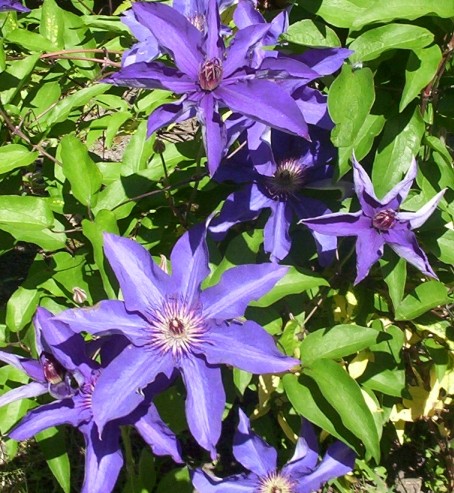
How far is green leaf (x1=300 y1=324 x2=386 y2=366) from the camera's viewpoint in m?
1.06

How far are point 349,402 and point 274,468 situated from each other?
29 centimetres

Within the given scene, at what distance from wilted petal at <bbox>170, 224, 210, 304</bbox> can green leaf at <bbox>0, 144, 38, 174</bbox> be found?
376mm

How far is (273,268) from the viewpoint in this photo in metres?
0.91

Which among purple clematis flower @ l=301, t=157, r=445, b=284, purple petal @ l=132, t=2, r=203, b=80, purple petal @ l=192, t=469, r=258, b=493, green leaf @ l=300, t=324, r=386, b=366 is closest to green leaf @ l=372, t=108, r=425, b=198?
purple clematis flower @ l=301, t=157, r=445, b=284

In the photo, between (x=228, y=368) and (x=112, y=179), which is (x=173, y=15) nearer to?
(x=112, y=179)

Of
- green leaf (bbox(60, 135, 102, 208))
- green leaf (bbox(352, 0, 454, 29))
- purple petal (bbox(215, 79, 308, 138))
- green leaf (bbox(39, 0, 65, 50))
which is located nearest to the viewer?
purple petal (bbox(215, 79, 308, 138))

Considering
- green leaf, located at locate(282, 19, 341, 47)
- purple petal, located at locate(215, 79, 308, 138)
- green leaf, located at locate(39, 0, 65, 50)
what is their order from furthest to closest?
green leaf, located at locate(39, 0, 65, 50) → green leaf, located at locate(282, 19, 341, 47) → purple petal, located at locate(215, 79, 308, 138)

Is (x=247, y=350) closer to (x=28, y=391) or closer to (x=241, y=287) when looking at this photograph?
(x=241, y=287)

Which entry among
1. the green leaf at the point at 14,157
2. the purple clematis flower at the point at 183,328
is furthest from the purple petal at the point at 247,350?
the green leaf at the point at 14,157

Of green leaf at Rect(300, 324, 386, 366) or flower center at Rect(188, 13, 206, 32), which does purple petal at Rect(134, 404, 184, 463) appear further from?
flower center at Rect(188, 13, 206, 32)

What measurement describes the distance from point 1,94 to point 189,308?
653 millimetres

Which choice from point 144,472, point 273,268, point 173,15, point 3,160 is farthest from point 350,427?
point 3,160

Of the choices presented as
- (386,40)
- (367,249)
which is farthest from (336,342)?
(386,40)

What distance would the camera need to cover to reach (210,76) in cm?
83
